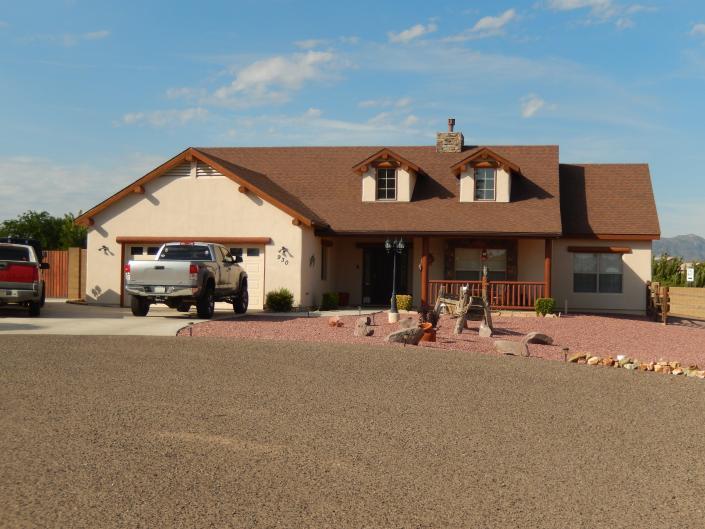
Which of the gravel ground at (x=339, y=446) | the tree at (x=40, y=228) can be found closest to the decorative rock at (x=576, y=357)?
the gravel ground at (x=339, y=446)

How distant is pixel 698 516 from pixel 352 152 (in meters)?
28.1

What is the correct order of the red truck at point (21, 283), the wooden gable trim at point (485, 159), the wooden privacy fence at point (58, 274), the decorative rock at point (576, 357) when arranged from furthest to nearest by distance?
the wooden privacy fence at point (58, 274) → the wooden gable trim at point (485, 159) → the red truck at point (21, 283) → the decorative rock at point (576, 357)

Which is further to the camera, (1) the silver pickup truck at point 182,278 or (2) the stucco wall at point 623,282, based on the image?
(2) the stucco wall at point 623,282

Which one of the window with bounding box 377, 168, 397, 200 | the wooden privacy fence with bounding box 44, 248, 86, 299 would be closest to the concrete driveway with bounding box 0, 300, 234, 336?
the wooden privacy fence with bounding box 44, 248, 86, 299

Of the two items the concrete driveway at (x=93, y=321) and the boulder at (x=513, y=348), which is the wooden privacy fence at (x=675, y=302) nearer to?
the boulder at (x=513, y=348)

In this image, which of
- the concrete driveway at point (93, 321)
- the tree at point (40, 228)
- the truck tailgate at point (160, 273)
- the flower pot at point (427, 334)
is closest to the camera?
the flower pot at point (427, 334)

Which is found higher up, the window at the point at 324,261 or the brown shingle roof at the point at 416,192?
the brown shingle roof at the point at 416,192

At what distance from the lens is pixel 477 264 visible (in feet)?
93.1

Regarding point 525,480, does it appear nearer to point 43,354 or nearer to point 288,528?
point 288,528

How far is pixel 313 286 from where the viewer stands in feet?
89.1

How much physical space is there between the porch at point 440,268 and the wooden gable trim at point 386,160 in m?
2.69

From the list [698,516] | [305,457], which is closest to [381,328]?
[305,457]

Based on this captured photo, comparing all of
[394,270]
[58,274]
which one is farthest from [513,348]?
[58,274]

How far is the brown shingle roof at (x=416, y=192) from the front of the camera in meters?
27.1
